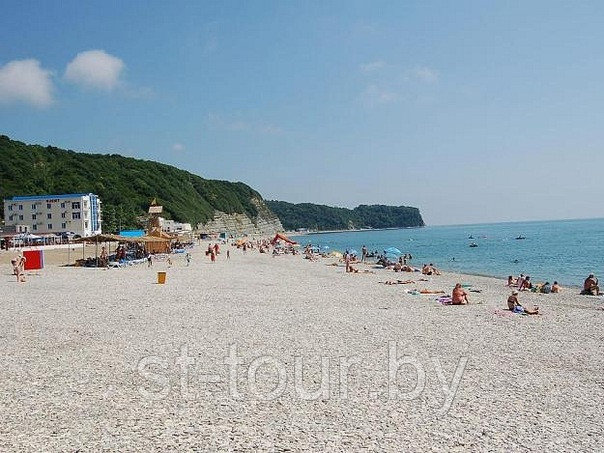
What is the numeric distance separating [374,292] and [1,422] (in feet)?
51.2

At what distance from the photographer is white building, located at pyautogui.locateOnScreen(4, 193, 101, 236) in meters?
70.2

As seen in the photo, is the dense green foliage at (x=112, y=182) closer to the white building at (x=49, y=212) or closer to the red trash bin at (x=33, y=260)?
the white building at (x=49, y=212)

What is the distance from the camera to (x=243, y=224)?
13375 cm

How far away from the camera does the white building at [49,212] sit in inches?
2766

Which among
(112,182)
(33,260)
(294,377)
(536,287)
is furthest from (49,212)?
(294,377)

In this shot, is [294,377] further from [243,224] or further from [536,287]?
[243,224]

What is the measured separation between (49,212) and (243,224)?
6591cm

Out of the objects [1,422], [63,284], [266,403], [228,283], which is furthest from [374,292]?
[1,422]

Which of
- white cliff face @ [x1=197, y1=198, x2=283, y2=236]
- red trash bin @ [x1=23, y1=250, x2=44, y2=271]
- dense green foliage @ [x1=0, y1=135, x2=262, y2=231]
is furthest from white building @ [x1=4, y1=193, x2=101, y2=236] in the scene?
red trash bin @ [x1=23, y1=250, x2=44, y2=271]

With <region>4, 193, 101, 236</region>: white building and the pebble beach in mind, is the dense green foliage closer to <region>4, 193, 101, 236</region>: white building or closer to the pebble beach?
<region>4, 193, 101, 236</region>: white building

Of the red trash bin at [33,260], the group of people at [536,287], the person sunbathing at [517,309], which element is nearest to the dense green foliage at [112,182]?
the red trash bin at [33,260]

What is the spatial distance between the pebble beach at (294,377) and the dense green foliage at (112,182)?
67.8 meters

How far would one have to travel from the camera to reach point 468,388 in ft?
25.6

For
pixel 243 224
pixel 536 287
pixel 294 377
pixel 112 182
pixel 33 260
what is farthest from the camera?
pixel 243 224
